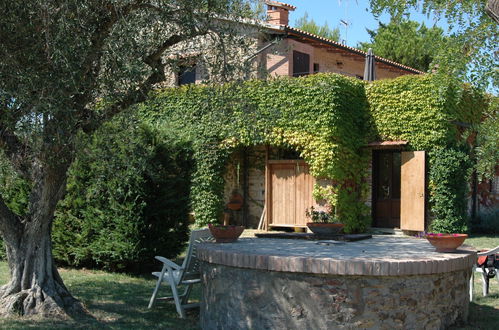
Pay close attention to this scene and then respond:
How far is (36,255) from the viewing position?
6355 millimetres

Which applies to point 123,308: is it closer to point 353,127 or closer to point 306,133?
point 306,133

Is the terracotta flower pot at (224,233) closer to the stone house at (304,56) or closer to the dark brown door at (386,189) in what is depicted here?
the stone house at (304,56)

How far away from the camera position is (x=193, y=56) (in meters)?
7.91

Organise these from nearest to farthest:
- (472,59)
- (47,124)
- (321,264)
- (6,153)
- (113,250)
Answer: (321,264)
(47,124)
(6,153)
(472,59)
(113,250)

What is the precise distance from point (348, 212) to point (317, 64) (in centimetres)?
743

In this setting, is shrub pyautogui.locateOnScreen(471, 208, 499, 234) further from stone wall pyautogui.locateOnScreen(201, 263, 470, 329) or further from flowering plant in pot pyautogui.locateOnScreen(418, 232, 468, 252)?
stone wall pyautogui.locateOnScreen(201, 263, 470, 329)

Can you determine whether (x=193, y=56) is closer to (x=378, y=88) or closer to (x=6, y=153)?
(x=6, y=153)

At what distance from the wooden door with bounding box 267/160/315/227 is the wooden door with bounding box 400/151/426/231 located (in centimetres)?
243

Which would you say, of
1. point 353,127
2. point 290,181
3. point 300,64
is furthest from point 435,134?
point 300,64

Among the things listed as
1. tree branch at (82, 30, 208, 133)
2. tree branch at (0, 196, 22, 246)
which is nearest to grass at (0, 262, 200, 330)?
tree branch at (0, 196, 22, 246)

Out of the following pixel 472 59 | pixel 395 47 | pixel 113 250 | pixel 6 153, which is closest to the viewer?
pixel 6 153

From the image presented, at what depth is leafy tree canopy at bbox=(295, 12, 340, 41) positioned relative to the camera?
3619cm

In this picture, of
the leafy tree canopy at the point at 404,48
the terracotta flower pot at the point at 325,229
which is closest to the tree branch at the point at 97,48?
the terracotta flower pot at the point at 325,229

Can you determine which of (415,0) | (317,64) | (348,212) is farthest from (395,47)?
(415,0)
